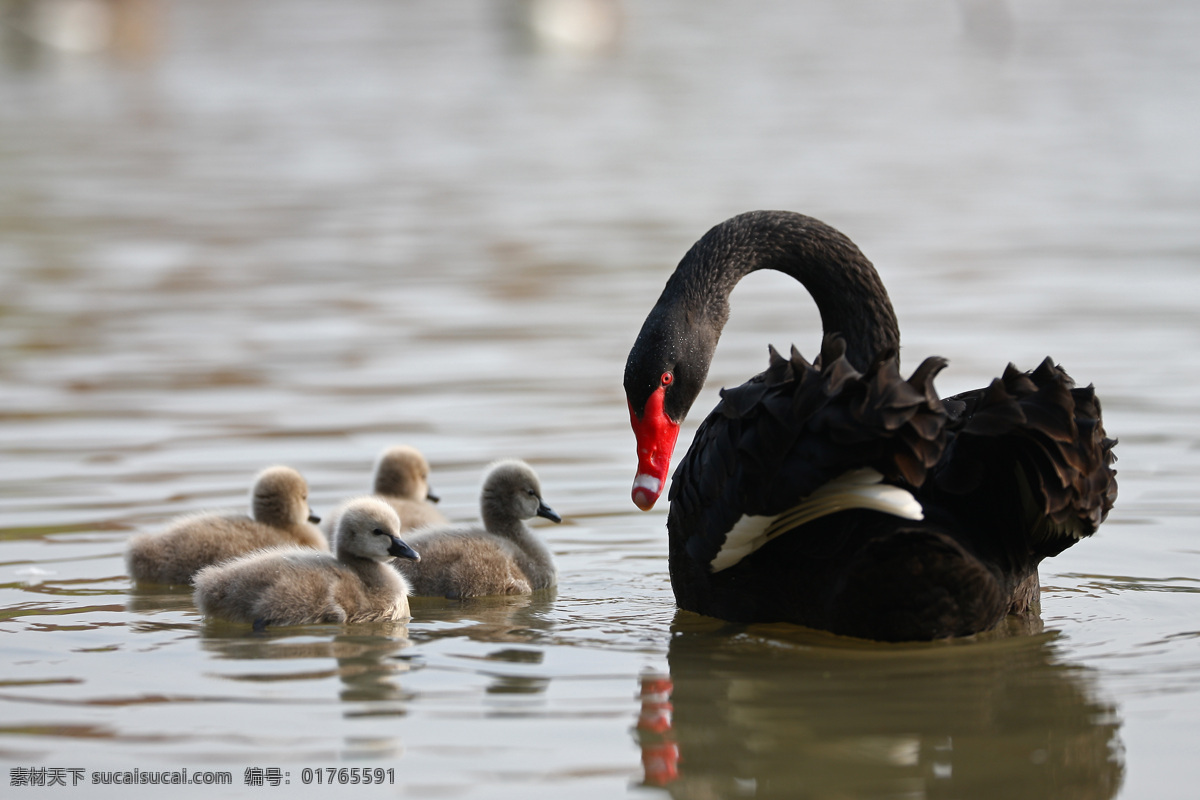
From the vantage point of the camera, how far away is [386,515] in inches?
196

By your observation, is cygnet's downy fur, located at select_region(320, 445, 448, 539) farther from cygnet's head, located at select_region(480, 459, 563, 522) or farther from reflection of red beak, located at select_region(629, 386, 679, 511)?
reflection of red beak, located at select_region(629, 386, 679, 511)

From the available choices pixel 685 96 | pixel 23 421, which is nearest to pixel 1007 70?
pixel 685 96

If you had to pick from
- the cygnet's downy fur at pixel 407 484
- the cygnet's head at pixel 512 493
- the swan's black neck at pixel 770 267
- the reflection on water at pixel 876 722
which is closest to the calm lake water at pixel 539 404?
the reflection on water at pixel 876 722

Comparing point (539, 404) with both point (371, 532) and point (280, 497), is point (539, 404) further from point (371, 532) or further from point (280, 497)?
point (371, 532)

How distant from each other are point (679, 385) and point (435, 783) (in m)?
1.87

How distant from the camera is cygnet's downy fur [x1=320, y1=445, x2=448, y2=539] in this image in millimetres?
6035

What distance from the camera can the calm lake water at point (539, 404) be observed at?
12.0 ft

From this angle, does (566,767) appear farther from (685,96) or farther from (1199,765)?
(685,96)

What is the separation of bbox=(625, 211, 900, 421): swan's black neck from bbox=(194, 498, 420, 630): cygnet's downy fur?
3.01 feet

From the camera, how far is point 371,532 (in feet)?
16.3

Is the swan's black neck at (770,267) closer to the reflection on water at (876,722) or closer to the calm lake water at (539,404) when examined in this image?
the calm lake water at (539,404)

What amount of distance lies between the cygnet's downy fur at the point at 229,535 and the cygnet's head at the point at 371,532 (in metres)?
0.69

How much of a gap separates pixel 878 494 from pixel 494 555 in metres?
1.74

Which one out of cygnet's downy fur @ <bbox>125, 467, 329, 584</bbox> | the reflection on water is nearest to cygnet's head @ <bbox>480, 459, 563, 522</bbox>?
cygnet's downy fur @ <bbox>125, 467, 329, 584</bbox>
